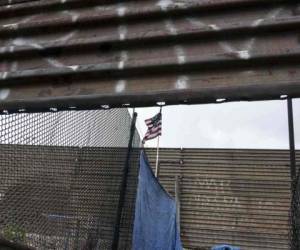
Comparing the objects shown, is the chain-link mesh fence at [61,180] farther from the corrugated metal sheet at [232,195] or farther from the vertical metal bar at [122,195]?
the corrugated metal sheet at [232,195]

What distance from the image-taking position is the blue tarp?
5297mm

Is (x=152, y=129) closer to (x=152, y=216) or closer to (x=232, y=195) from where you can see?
(x=152, y=216)

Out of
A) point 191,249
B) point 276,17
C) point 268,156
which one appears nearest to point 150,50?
point 276,17

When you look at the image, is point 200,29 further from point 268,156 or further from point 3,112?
point 268,156

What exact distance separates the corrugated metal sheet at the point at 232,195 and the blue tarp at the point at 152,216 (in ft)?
23.2

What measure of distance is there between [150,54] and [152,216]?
174 inches

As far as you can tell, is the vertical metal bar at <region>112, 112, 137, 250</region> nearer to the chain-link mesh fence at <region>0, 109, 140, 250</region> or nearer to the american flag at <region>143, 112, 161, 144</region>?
the chain-link mesh fence at <region>0, 109, 140, 250</region>

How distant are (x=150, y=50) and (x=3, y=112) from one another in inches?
28.6

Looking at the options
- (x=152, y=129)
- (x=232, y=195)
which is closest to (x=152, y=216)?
(x=152, y=129)

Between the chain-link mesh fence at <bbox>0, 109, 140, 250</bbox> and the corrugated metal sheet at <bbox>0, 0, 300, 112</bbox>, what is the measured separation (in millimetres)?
986

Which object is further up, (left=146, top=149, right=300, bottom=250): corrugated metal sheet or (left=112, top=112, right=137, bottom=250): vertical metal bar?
(left=146, top=149, right=300, bottom=250): corrugated metal sheet

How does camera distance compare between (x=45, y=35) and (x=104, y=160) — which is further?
(x=104, y=160)

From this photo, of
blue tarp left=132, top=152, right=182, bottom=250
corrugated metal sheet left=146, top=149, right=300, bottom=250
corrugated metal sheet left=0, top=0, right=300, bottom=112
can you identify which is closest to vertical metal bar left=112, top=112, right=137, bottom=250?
blue tarp left=132, top=152, right=182, bottom=250

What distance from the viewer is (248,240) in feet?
45.7
